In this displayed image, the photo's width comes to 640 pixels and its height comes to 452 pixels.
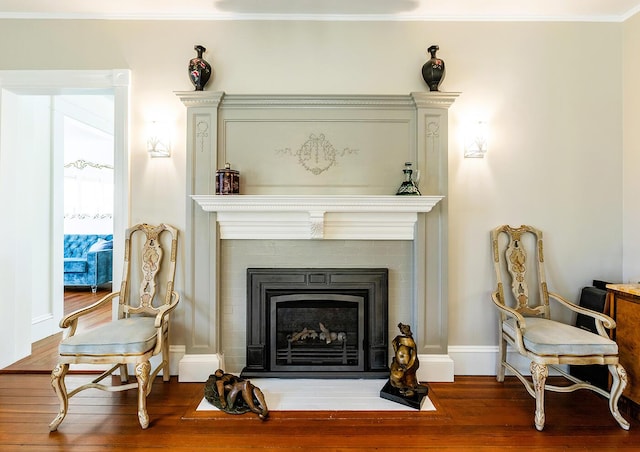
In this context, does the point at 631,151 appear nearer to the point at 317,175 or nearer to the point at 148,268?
the point at 317,175

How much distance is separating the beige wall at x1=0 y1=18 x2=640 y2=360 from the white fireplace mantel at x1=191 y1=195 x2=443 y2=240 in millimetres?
395

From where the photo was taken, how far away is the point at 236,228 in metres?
2.62

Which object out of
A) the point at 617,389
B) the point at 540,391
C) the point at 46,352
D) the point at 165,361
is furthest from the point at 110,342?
the point at 617,389

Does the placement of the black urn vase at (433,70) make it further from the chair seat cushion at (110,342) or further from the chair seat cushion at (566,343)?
the chair seat cushion at (110,342)

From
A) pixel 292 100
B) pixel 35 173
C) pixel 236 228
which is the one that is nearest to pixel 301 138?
pixel 292 100

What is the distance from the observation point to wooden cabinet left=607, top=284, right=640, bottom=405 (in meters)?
2.11

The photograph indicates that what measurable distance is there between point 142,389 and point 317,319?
1.26 meters

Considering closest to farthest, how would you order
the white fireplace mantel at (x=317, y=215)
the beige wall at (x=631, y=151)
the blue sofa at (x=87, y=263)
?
the white fireplace mantel at (x=317, y=215), the beige wall at (x=631, y=151), the blue sofa at (x=87, y=263)

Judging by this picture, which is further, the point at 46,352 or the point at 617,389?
the point at 46,352

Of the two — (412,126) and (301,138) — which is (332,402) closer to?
(301,138)

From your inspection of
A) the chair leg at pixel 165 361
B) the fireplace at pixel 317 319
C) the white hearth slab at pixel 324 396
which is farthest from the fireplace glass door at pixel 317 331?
the chair leg at pixel 165 361

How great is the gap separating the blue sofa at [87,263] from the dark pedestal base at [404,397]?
5.69 meters

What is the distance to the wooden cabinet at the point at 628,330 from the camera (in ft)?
6.91

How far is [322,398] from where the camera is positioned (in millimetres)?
2301
